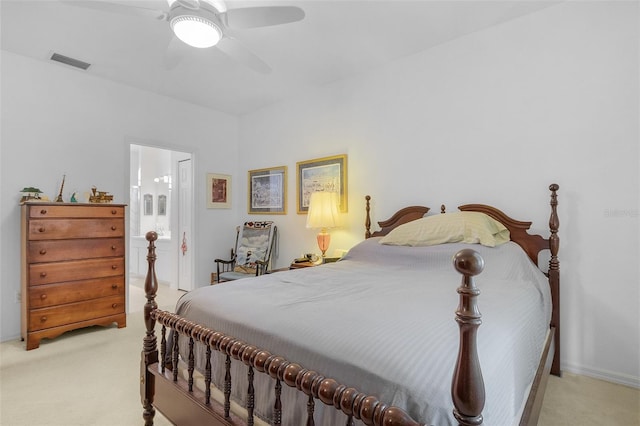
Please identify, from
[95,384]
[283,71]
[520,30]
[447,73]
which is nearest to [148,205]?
[283,71]

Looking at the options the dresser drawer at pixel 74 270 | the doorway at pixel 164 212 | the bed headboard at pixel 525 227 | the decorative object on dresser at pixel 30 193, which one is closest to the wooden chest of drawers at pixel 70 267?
the dresser drawer at pixel 74 270

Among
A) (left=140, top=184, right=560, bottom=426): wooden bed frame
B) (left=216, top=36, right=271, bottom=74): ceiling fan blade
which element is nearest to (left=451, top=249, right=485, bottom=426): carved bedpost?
(left=140, top=184, right=560, bottom=426): wooden bed frame

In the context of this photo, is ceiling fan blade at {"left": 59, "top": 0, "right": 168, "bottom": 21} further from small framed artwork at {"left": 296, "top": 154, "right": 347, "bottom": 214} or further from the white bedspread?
small framed artwork at {"left": 296, "top": 154, "right": 347, "bottom": 214}

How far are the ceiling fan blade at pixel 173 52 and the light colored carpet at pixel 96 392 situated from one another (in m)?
2.32

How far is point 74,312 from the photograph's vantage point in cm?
306

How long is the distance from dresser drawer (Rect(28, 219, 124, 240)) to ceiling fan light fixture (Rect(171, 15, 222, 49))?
2095 millimetres

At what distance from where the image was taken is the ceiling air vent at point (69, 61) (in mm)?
3150

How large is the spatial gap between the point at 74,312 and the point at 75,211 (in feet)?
3.09

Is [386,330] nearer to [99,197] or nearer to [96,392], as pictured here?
[96,392]

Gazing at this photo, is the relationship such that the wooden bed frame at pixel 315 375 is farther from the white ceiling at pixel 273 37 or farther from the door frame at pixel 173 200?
the door frame at pixel 173 200

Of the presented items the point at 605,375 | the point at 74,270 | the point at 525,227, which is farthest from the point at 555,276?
the point at 74,270

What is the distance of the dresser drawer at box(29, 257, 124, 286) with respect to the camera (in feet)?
9.40

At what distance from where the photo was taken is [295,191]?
13.9 ft

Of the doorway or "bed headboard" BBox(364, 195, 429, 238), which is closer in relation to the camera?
"bed headboard" BBox(364, 195, 429, 238)
